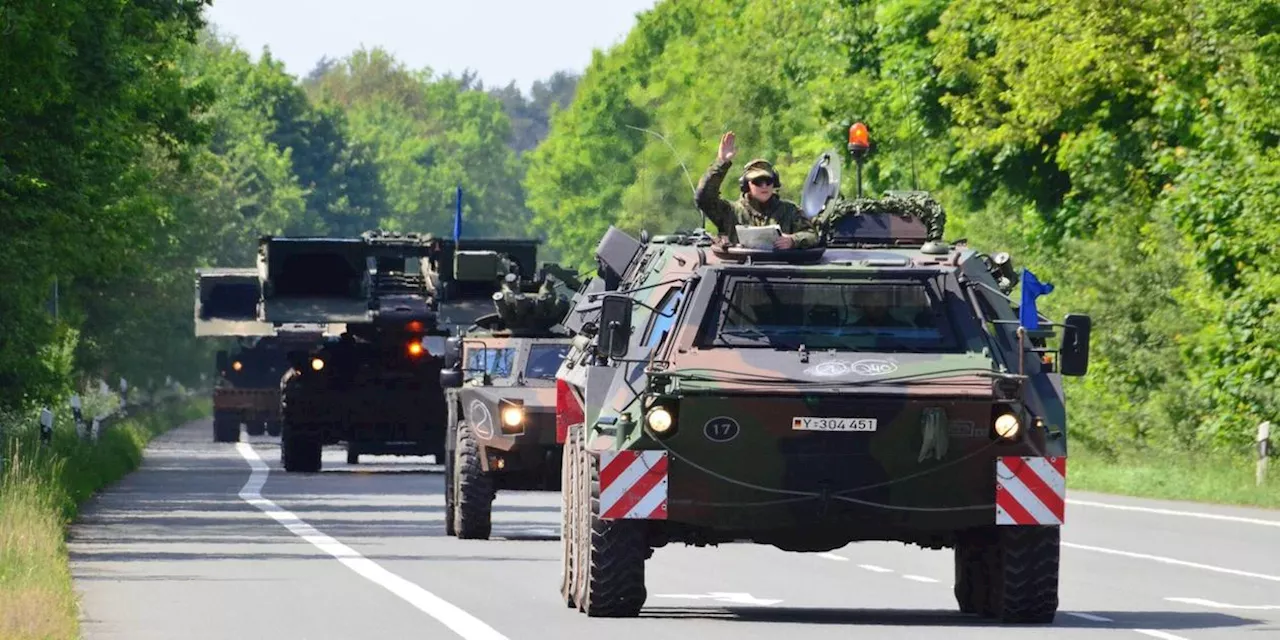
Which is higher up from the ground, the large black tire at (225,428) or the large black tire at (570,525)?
the large black tire at (570,525)

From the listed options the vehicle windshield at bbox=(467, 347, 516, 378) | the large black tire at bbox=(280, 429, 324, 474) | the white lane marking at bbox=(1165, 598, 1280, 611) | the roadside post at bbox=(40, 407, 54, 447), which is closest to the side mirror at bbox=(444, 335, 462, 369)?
the vehicle windshield at bbox=(467, 347, 516, 378)

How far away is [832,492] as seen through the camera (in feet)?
54.5

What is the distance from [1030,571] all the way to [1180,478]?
20.6 meters

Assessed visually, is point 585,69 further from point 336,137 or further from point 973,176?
point 973,176

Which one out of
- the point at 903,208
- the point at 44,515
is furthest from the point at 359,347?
the point at 903,208

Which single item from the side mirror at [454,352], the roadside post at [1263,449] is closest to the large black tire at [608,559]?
the side mirror at [454,352]

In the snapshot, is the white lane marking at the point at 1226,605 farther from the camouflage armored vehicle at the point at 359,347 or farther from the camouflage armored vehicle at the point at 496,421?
the camouflage armored vehicle at the point at 359,347

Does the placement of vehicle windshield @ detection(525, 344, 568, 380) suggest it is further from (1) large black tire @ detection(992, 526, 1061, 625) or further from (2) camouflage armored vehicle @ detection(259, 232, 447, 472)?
(2) camouflage armored vehicle @ detection(259, 232, 447, 472)

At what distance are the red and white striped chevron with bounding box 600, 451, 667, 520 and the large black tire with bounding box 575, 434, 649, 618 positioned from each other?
0.12 meters

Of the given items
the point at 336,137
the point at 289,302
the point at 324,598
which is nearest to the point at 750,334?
the point at 324,598

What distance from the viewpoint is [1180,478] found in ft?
122

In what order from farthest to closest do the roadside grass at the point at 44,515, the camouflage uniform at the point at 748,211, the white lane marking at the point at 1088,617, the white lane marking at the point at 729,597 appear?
the white lane marking at the point at 729,597 → the camouflage uniform at the point at 748,211 → the white lane marking at the point at 1088,617 → the roadside grass at the point at 44,515

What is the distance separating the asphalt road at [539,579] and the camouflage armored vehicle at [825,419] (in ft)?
1.55

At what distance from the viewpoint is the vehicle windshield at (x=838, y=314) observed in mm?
17203
